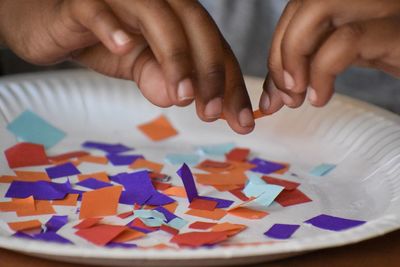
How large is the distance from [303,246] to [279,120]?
0.36 metres

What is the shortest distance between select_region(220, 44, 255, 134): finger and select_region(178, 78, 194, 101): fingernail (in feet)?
0.29

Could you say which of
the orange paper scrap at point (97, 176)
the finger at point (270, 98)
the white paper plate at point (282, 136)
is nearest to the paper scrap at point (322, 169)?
the white paper plate at point (282, 136)

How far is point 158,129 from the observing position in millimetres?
827

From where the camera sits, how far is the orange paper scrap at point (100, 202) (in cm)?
60

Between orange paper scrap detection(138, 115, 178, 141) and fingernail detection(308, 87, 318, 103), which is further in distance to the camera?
orange paper scrap detection(138, 115, 178, 141)

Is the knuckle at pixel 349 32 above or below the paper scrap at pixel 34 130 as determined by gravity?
above

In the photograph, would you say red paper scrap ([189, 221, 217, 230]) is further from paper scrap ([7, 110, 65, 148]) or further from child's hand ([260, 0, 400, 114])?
paper scrap ([7, 110, 65, 148])

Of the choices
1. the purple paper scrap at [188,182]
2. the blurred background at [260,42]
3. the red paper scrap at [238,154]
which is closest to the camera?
the purple paper scrap at [188,182]

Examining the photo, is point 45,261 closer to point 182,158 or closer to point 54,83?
point 182,158

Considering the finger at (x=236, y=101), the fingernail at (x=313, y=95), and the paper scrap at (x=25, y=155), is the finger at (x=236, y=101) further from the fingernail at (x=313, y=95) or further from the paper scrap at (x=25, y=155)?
the paper scrap at (x=25, y=155)

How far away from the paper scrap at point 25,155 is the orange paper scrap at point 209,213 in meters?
0.19

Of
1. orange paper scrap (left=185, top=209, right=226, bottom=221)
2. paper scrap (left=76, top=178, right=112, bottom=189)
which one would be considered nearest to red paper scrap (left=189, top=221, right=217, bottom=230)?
orange paper scrap (left=185, top=209, right=226, bottom=221)

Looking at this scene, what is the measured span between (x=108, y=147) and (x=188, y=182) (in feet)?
0.50

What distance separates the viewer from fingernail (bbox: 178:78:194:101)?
0.56 metres
